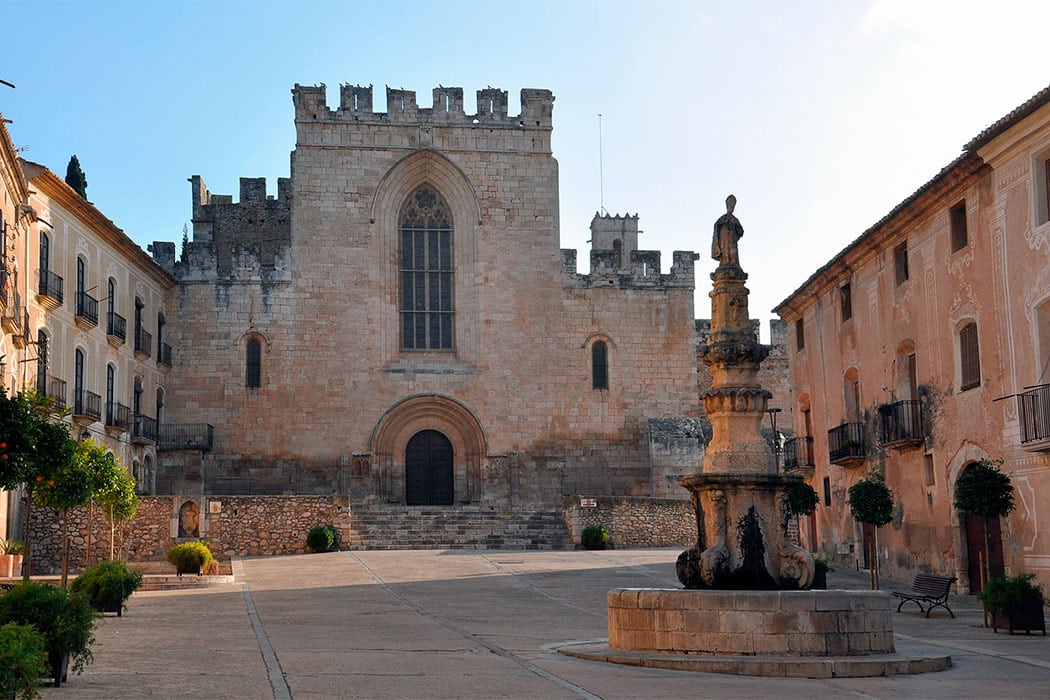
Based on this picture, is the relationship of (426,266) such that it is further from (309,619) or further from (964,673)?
(964,673)

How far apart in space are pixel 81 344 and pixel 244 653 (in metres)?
20.7

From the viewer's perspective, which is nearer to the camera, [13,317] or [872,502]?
[872,502]

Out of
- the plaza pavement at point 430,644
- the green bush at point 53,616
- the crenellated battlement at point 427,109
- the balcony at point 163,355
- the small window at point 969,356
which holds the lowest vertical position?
the plaza pavement at point 430,644

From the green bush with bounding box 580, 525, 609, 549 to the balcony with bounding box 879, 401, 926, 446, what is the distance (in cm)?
917

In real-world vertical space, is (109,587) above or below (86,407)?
below

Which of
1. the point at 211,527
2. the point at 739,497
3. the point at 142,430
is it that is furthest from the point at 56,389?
the point at 739,497

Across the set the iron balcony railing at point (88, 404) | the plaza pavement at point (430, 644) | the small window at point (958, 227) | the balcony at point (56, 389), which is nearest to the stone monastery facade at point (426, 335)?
the iron balcony railing at point (88, 404)

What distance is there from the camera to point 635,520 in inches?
1318

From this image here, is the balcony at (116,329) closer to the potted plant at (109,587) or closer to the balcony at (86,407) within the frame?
the balcony at (86,407)

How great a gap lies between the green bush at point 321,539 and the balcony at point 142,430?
650cm

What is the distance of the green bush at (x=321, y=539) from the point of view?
3148 cm

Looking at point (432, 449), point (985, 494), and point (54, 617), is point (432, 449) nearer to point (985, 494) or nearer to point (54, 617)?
point (985, 494)

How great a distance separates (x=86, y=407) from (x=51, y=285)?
324 centimetres

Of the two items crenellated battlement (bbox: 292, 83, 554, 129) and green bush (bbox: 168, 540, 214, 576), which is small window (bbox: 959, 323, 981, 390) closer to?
green bush (bbox: 168, 540, 214, 576)
